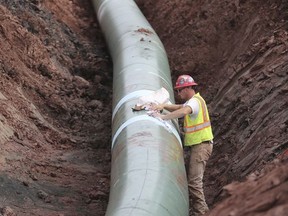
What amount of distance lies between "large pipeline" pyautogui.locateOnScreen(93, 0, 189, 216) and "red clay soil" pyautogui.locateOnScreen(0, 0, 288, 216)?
796 mm

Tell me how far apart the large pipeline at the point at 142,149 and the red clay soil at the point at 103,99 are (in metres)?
0.80

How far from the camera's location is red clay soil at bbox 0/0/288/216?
721 centimetres

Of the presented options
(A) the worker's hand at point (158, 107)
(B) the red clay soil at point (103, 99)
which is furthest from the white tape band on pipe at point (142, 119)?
(B) the red clay soil at point (103, 99)

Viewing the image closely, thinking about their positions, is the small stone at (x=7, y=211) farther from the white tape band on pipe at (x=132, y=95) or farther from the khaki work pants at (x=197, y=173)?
the white tape band on pipe at (x=132, y=95)

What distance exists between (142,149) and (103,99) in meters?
4.48

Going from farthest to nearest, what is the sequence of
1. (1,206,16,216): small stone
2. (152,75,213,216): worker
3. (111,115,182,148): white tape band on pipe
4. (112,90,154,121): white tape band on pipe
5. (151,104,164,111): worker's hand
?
(112,90,154,121): white tape band on pipe, (151,104,164,111): worker's hand, (111,115,182,148): white tape band on pipe, (152,75,213,216): worker, (1,206,16,216): small stone

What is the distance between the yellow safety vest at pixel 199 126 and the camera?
7262mm

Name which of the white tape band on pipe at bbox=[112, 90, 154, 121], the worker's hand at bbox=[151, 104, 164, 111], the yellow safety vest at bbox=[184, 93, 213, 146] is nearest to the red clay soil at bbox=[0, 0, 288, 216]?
the yellow safety vest at bbox=[184, 93, 213, 146]

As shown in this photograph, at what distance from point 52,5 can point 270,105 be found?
25.2ft

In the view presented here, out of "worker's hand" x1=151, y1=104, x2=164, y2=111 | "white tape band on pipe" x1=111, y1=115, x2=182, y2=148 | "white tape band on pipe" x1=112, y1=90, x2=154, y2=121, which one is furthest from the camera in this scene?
"white tape band on pipe" x1=112, y1=90, x2=154, y2=121

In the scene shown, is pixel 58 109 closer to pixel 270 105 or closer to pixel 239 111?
pixel 239 111

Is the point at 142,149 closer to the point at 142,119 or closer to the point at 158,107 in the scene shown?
the point at 142,119

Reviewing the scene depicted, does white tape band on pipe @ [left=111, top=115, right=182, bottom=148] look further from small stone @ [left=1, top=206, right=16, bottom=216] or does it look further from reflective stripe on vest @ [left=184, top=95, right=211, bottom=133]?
small stone @ [left=1, top=206, right=16, bottom=216]

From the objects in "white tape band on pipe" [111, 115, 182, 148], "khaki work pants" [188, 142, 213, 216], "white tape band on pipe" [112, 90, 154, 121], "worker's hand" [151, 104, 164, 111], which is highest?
"white tape band on pipe" [112, 90, 154, 121]
